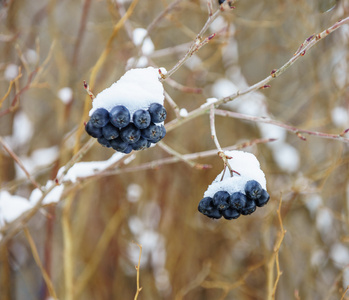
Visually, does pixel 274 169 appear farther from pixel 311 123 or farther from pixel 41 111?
pixel 41 111

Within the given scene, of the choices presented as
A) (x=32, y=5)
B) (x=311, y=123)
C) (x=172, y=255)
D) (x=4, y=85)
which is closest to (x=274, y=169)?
(x=311, y=123)

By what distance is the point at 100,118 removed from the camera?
1208mm

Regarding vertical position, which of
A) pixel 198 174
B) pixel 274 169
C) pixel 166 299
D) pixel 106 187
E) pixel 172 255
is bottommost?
pixel 166 299

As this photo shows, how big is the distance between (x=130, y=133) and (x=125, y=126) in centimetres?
3

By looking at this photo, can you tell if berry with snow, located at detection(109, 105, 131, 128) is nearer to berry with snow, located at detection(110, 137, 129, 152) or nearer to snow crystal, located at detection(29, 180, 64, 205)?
berry with snow, located at detection(110, 137, 129, 152)

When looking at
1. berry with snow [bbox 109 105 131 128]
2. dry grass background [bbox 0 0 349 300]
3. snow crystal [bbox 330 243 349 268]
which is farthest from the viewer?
snow crystal [bbox 330 243 349 268]

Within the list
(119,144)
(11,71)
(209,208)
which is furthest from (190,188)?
(119,144)

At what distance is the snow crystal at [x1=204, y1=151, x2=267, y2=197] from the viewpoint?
1426 mm

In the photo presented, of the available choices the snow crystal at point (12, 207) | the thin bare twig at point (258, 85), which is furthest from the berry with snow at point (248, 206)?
the snow crystal at point (12, 207)

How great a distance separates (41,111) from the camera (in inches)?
201

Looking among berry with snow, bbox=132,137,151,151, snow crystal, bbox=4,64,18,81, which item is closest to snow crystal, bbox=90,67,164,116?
berry with snow, bbox=132,137,151,151

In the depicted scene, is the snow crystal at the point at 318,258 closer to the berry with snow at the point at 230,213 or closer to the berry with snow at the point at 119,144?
the berry with snow at the point at 230,213

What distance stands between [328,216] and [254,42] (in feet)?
7.49

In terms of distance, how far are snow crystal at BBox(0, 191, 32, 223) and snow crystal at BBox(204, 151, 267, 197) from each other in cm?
106
